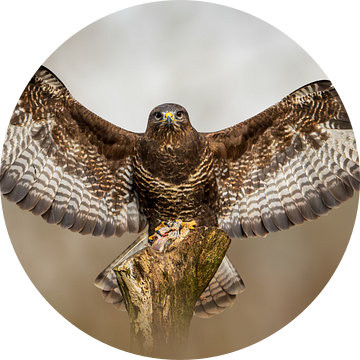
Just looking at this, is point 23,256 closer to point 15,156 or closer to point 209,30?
point 15,156

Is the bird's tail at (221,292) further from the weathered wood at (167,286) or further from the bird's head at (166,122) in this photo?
the bird's head at (166,122)

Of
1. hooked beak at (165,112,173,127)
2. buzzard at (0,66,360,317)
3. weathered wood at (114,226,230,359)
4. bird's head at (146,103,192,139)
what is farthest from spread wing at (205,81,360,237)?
weathered wood at (114,226,230,359)

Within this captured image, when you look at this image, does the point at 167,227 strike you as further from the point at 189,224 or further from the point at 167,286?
the point at 167,286

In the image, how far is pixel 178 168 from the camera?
2.61 meters

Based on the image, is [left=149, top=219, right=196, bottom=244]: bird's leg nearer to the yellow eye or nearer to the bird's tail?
A: the bird's tail

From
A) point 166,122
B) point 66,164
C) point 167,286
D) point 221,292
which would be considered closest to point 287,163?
point 166,122

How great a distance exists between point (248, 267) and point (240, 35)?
2.00 m

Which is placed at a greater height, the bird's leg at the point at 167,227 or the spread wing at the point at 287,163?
the spread wing at the point at 287,163

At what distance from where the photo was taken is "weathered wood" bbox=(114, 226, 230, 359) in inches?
82.0

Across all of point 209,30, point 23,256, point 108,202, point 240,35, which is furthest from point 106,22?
point 23,256

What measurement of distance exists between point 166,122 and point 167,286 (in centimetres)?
114

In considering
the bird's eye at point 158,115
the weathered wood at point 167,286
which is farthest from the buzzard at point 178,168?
the weathered wood at point 167,286

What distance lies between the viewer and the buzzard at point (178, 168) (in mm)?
2641

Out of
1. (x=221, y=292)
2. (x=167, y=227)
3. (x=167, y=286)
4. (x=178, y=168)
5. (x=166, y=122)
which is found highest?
(x=166, y=122)
